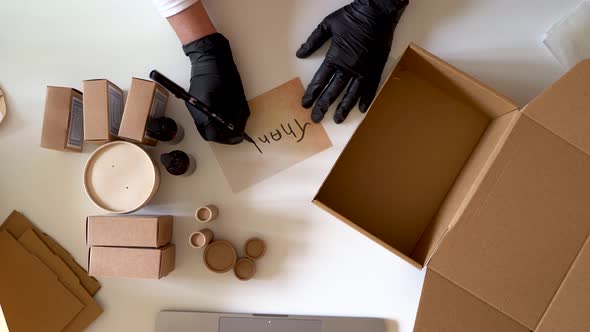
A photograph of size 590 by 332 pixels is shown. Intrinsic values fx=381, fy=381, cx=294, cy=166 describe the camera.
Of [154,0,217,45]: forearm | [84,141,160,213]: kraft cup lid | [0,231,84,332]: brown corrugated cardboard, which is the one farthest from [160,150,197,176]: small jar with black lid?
[0,231,84,332]: brown corrugated cardboard

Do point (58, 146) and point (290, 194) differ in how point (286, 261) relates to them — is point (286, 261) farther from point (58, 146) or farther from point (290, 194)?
point (58, 146)

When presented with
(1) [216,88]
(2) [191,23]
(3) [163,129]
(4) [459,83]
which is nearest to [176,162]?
(3) [163,129]

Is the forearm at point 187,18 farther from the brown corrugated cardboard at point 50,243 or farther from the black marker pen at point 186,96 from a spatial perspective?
the brown corrugated cardboard at point 50,243

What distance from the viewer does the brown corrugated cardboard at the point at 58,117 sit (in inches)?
31.5

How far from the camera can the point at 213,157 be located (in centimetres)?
85

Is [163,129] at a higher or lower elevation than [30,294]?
higher

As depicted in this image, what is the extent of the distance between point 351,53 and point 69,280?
0.79 m

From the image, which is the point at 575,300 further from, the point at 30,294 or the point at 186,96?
the point at 30,294

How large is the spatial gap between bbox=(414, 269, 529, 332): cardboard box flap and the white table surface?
0.61 feet

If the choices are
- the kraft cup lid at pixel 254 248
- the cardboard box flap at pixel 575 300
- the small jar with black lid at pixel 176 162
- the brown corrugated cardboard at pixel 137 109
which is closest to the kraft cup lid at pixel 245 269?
the kraft cup lid at pixel 254 248

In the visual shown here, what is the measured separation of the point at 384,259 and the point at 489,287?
0.24 meters

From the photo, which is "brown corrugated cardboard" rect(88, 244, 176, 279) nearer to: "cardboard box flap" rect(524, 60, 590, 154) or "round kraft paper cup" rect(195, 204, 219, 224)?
"round kraft paper cup" rect(195, 204, 219, 224)

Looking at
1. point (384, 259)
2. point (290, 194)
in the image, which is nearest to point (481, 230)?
point (384, 259)

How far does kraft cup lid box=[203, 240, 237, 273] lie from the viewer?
2.71 ft
